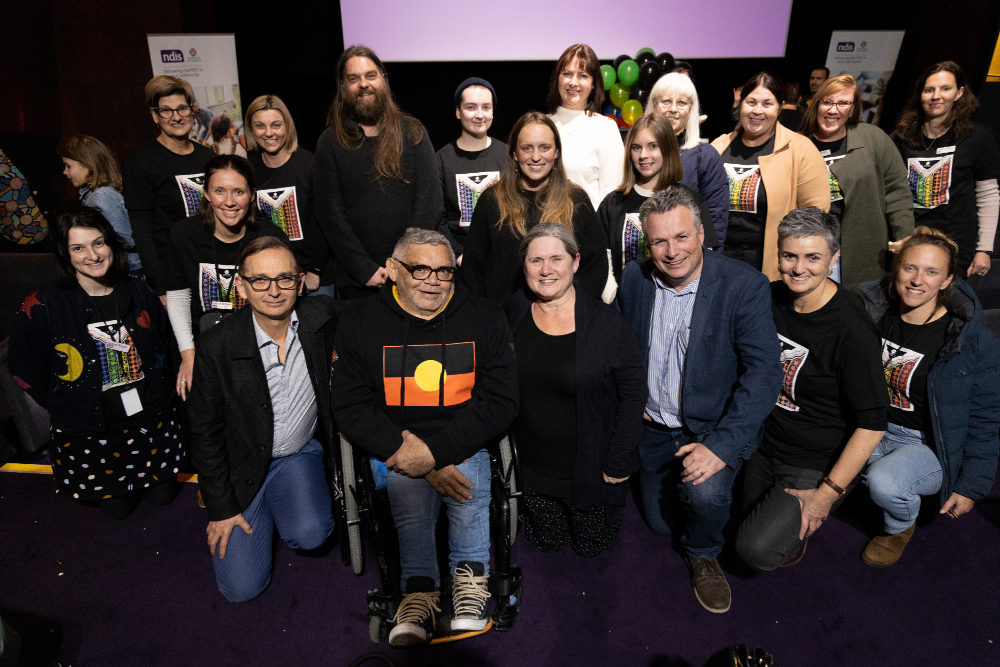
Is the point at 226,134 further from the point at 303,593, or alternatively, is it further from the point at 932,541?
the point at 932,541

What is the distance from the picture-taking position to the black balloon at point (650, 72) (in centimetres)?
554

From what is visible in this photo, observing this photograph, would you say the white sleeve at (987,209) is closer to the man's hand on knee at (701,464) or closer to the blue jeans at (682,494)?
the blue jeans at (682,494)

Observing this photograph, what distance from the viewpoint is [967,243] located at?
11.2 feet

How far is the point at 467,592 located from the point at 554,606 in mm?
382

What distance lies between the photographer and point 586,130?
9.86 feet

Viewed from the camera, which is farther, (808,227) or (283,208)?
(283,208)

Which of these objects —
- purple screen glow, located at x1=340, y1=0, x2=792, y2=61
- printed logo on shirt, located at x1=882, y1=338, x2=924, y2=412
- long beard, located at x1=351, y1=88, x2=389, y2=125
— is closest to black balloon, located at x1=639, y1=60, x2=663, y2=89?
purple screen glow, located at x1=340, y1=0, x2=792, y2=61

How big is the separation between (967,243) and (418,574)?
361 cm

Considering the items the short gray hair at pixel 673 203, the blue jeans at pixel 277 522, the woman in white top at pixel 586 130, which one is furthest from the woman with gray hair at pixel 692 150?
the blue jeans at pixel 277 522

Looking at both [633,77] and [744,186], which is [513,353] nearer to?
[744,186]

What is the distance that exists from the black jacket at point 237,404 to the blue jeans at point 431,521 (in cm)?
35

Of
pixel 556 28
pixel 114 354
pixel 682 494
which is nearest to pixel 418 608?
pixel 682 494

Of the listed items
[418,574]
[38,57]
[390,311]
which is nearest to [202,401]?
[390,311]

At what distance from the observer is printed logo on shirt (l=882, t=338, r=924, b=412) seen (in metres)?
2.28
